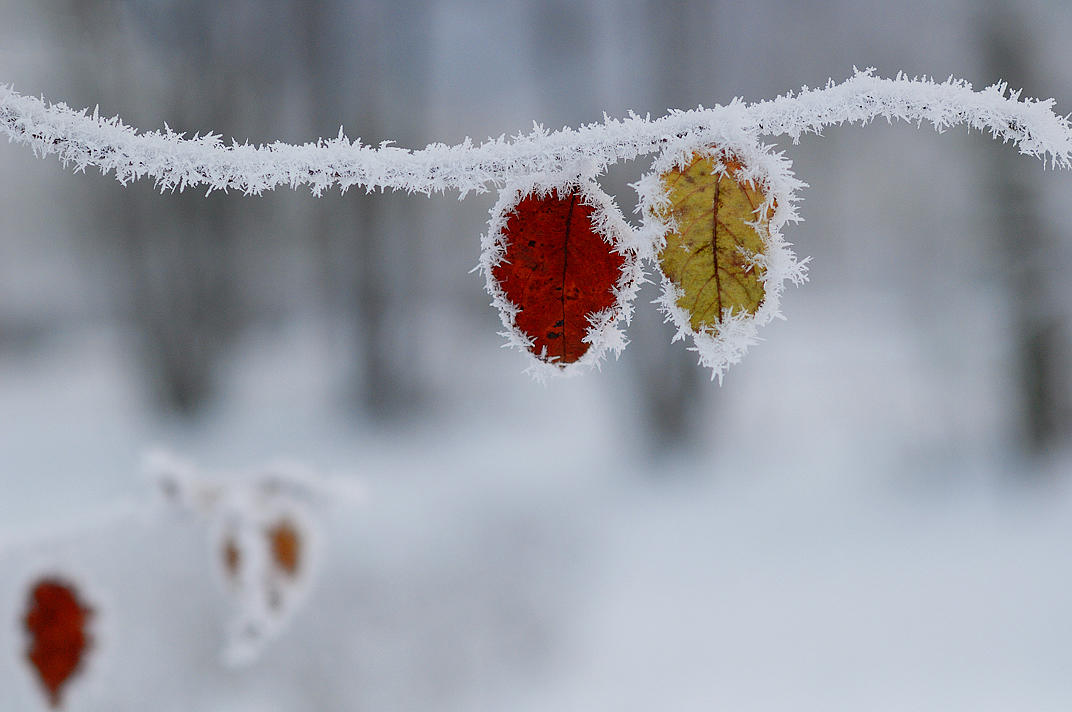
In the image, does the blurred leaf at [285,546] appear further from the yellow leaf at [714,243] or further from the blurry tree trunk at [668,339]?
the blurry tree trunk at [668,339]

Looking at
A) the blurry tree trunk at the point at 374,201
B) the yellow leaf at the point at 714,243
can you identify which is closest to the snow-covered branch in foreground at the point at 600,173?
the yellow leaf at the point at 714,243

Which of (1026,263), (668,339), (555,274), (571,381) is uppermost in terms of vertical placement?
(1026,263)

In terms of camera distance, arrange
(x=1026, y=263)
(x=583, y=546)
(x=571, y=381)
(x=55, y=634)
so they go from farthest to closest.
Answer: (x=571, y=381) → (x=1026, y=263) → (x=583, y=546) → (x=55, y=634)

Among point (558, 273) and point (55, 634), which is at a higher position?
point (558, 273)

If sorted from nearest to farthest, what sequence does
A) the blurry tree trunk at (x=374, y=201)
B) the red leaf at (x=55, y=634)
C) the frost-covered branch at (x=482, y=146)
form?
the frost-covered branch at (x=482, y=146), the red leaf at (x=55, y=634), the blurry tree trunk at (x=374, y=201)

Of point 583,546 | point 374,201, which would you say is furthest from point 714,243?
→ point 374,201

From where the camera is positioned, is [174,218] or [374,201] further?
[374,201]

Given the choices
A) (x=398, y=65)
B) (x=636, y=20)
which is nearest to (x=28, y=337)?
(x=398, y=65)

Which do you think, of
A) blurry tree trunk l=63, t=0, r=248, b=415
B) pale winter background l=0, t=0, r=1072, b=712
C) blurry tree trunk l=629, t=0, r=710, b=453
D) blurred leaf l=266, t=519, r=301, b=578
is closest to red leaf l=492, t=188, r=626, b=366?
blurred leaf l=266, t=519, r=301, b=578

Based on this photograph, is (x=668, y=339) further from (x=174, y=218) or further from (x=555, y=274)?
(x=555, y=274)
